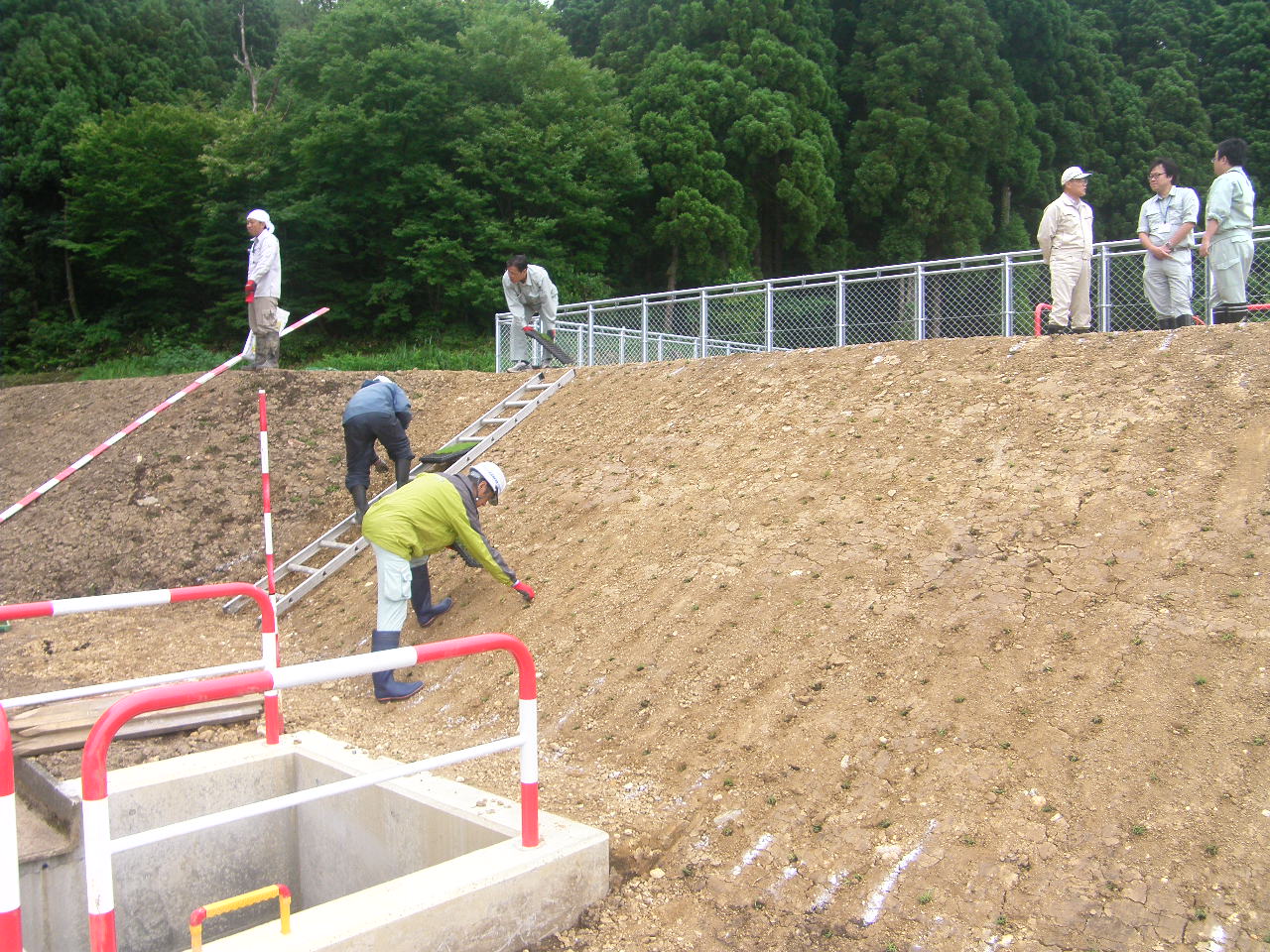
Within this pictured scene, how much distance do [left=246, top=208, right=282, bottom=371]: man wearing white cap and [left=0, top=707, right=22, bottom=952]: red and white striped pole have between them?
949 centimetres

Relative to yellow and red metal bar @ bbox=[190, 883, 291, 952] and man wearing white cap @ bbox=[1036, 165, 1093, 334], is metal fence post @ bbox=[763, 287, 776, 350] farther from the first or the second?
yellow and red metal bar @ bbox=[190, 883, 291, 952]

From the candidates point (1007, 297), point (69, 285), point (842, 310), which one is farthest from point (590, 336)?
point (69, 285)

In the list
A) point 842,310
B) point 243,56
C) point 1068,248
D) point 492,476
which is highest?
point 243,56

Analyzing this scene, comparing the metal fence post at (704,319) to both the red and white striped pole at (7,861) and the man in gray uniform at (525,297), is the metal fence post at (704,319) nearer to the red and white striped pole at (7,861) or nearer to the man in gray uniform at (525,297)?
the man in gray uniform at (525,297)

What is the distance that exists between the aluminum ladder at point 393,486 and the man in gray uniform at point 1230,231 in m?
6.93

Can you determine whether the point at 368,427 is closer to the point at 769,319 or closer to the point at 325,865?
the point at 325,865

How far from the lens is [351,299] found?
29391 millimetres

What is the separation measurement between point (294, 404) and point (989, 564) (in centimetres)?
984

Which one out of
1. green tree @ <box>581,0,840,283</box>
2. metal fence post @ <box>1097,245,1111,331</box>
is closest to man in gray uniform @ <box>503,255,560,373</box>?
metal fence post @ <box>1097,245,1111,331</box>

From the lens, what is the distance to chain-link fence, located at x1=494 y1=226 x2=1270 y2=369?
10.2 meters

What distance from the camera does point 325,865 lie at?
4.98 metres

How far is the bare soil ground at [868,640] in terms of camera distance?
3.80m

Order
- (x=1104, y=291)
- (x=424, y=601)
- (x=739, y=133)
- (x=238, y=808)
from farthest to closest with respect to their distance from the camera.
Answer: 1. (x=739, y=133)
2. (x=1104, y=291)
3. (x=424, y=601)
4. (x=238, y=808)

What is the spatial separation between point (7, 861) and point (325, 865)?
255 centimetres
